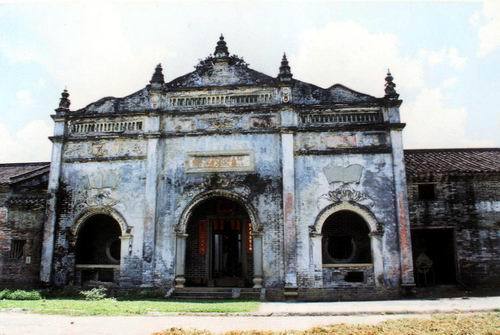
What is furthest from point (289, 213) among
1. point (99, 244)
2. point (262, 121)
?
point (99, 244)

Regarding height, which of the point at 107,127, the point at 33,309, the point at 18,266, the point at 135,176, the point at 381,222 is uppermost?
the point at 107,127

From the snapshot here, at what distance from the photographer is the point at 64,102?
59.6 feet

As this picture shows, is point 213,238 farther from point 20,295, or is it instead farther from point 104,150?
point 20,295

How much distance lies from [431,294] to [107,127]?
539 inches

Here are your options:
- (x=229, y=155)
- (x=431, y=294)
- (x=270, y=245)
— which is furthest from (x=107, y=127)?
(x=431, y=294)

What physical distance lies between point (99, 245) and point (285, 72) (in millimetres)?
10275

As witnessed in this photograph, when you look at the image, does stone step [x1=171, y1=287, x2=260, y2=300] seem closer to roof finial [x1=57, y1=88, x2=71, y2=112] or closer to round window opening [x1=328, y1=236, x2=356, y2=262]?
round window opening [x1=328, y1=236, x2=356, y2=262]

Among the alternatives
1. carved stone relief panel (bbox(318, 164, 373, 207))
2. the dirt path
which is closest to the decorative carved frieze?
carved stone relief panel (bbox(318, 164, 373, 207))

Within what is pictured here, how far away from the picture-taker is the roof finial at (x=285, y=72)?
56.1 ft

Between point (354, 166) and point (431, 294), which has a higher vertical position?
point (354, 166)

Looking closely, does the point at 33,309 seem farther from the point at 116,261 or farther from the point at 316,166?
the point at 316,166

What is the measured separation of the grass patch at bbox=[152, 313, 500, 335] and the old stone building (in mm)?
6230

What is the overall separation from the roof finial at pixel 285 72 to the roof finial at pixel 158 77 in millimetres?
4726

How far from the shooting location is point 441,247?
60.0 ft
